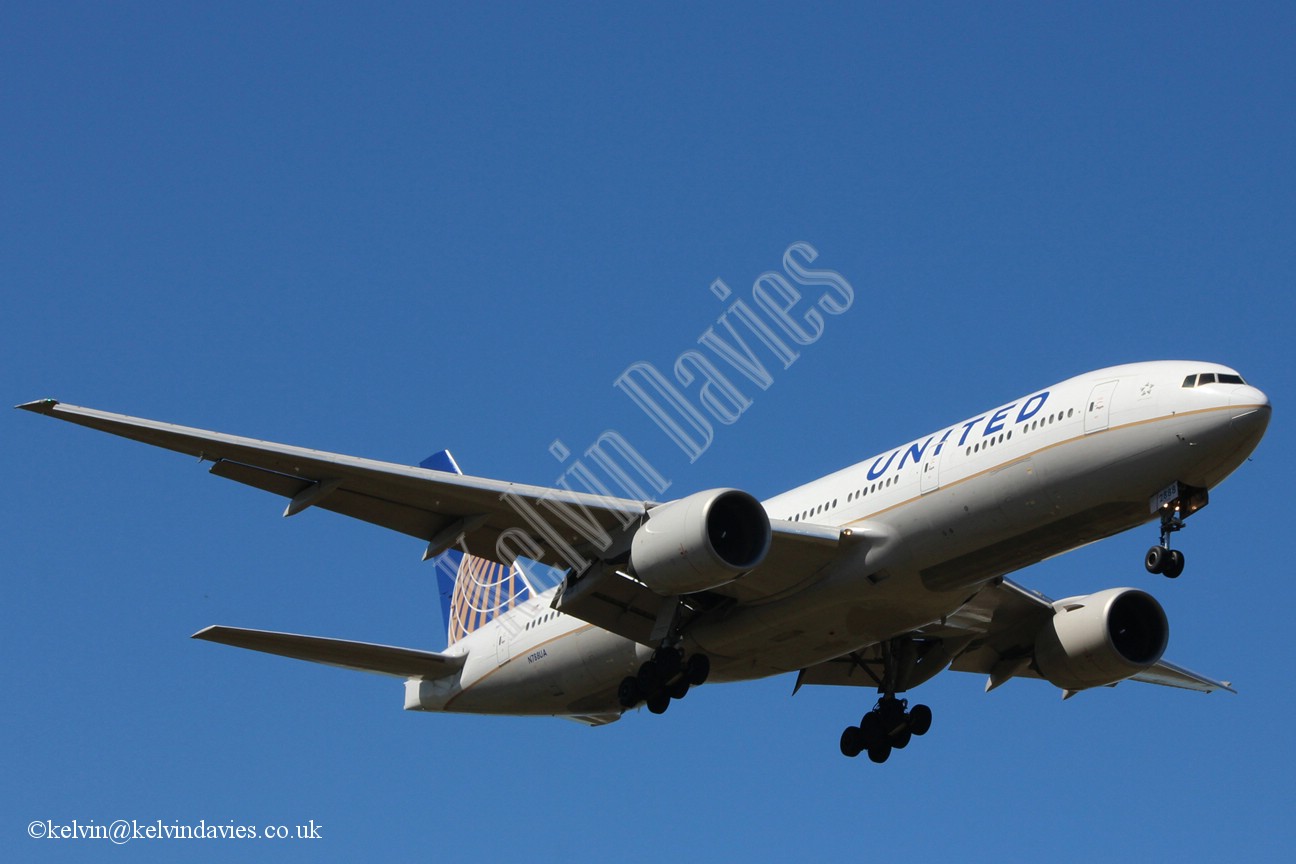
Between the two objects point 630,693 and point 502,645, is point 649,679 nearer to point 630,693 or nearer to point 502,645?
point 630,693

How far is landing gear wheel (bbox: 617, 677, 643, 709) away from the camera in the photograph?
2806 centimetres

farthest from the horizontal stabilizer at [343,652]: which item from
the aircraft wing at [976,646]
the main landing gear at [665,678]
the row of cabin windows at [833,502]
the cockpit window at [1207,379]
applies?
the cockpit window at [1207,379]

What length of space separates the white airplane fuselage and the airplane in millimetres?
37

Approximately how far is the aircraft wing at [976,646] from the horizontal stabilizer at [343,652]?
712cm

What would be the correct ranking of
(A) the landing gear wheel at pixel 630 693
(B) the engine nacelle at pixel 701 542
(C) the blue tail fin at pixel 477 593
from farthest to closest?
(C) the blue tail fin at pixel 477 593
(A) the landing gear wheel at pixel 630 693
(B) the engine nacelle at pixel 701 542

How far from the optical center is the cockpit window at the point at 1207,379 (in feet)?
77.9

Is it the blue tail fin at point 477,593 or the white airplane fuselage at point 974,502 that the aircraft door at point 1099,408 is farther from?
the blue tail fin at point 477,593

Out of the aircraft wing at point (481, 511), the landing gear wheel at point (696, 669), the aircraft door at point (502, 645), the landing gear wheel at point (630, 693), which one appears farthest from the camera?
the aircraft door at point (502, 645)

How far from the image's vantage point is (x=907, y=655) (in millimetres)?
31109

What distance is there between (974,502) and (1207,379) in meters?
3.78

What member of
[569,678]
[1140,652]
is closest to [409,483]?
[569,678]

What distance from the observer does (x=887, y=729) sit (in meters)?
31.0

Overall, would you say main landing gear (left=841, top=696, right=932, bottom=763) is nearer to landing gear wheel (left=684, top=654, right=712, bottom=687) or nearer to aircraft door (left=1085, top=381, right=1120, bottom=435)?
landing gear wheel (left=684, top=654, right=712, bottom=687)

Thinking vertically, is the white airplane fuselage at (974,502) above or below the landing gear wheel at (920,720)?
above
